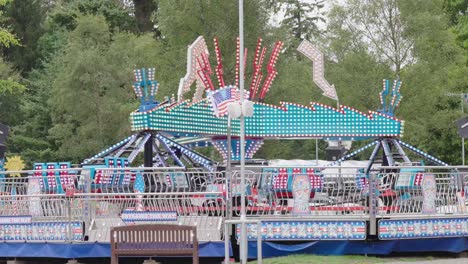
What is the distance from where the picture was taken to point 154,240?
59.7ft

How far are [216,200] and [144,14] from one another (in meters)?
41.9

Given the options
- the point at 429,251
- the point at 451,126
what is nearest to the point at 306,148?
the point at 451,126

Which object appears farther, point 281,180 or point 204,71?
point 204,71

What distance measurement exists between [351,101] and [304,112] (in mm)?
17958

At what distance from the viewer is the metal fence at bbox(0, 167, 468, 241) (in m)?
20.0

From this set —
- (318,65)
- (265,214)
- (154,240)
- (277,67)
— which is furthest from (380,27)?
(154,240)

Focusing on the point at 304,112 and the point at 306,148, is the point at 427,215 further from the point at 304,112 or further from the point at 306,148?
the point at 306,148

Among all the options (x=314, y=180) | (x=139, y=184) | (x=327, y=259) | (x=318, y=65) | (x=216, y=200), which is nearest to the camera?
(x=327, y=259)

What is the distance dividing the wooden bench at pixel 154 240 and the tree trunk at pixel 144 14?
140 feet

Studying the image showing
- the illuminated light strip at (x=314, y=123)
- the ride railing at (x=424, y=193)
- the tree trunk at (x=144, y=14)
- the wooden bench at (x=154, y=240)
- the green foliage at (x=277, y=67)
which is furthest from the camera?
the tree trunk at (x=144, y=14)

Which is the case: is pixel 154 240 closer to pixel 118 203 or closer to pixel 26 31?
pixel 118 203

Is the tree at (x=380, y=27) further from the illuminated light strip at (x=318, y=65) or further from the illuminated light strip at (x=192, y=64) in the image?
the illuminated light strip at (x=192, y=64)

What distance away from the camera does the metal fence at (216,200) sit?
20047mm

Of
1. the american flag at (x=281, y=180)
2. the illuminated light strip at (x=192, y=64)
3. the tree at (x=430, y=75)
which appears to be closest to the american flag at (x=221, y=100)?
the american flag at (x=281, y=180)
